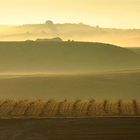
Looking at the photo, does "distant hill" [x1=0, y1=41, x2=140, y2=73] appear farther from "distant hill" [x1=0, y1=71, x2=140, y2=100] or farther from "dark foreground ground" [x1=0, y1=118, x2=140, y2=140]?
"dark foreground ground" [x1=0, y1=118, x2=140, y2=140]

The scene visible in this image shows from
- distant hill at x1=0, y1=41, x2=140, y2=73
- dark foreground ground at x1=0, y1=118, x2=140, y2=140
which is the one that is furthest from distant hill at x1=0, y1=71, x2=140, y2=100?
distant hill at x1=0, y1=41, x2=140, y2=73

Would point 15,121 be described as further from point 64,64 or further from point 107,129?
point 64,64

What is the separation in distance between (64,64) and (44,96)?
7586 cm

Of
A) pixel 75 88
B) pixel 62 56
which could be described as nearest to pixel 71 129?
pixel 75 88

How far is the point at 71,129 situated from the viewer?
23.0 metres

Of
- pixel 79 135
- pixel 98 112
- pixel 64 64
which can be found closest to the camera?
pixel 79 135

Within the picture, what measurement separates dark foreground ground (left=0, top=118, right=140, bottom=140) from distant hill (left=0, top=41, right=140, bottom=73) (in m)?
89.8

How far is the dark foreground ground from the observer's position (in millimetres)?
21969

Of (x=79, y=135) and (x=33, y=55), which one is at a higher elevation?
(x=33, y=55)

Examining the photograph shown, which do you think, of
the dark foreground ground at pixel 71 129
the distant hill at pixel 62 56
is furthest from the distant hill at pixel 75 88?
the distant hill at pixel 62 56

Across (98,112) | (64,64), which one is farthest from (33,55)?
(98,112)

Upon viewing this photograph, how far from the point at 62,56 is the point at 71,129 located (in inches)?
4111

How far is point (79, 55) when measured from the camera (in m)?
129

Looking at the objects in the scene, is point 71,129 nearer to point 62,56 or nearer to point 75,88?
point 75,88
